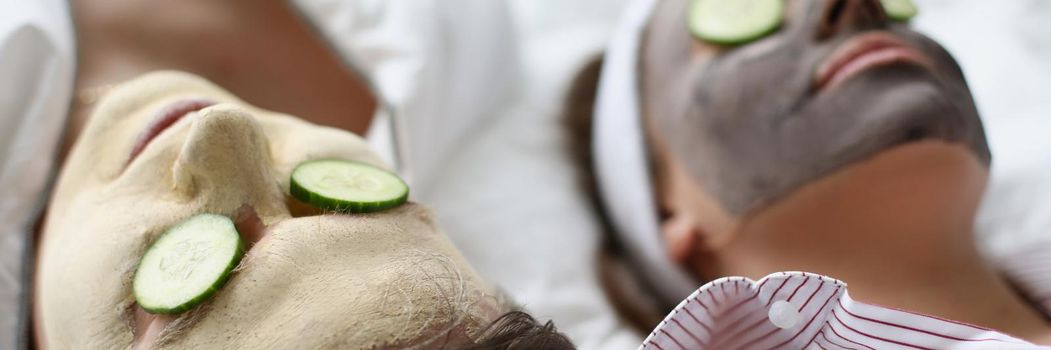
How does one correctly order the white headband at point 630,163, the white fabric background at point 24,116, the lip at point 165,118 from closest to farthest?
the lip at point 165,118 → the white fabric background at point 24,116 → the white headband at point 630,163

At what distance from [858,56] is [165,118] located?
700 millimetres

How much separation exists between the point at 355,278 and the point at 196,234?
0.40ft

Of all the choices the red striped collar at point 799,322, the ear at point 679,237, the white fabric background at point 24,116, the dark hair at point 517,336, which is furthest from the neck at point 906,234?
the white fabric background at point 24,116

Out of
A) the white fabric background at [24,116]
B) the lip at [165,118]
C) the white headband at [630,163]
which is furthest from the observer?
the white headband at [630,163]

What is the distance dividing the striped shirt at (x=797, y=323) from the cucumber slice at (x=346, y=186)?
8.7 inches

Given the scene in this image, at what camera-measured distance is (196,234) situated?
56 centimetres

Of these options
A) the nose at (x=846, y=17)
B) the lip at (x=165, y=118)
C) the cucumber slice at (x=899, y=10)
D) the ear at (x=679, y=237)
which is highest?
the cucumber slice at (x=899, y=10)

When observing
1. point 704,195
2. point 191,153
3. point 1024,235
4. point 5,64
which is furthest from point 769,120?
point 5,64

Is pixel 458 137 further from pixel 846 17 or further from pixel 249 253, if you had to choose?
pixel 249 253

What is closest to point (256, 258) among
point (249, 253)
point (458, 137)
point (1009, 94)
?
point (249, 253)

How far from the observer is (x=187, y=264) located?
1.78 feet

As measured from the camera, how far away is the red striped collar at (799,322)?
22.6 inches

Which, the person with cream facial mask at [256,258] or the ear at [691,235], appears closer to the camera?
the person with cream facial mask at [256,258]

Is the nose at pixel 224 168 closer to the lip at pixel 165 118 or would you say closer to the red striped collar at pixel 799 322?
the lip at pixel 165 118
